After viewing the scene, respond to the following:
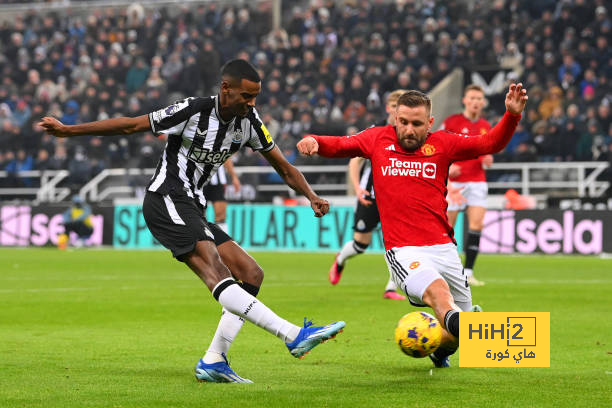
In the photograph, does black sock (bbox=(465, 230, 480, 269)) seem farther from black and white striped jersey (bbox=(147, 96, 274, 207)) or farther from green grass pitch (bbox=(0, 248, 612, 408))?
black and white striped jersey (bbox=(147, 96, 274, 207))

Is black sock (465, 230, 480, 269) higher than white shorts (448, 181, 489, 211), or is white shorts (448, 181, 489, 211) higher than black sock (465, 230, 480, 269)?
white shorts (448, 181, 489, 211)

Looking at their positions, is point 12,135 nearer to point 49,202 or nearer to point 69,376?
point 49,202

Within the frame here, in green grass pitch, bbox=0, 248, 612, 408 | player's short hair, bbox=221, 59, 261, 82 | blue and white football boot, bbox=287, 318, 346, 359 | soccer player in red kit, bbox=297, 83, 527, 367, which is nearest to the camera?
green grass pitch, bbox=0, 248, 612, 408

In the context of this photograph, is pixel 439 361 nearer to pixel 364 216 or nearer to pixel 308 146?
pixel 308 146

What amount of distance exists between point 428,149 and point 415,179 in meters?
0.21

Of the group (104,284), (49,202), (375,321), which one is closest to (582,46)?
(49,202)

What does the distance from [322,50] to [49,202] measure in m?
8.80

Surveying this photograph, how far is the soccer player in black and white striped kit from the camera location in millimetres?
6379

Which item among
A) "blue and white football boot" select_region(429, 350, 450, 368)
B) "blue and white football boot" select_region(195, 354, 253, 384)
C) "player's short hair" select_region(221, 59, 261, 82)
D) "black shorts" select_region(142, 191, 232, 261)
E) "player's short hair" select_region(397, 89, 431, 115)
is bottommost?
"blue and white football boot" select_region(429, 350, 450, 368)

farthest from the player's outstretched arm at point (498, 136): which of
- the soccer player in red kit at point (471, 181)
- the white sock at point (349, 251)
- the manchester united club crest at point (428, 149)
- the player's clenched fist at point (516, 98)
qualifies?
the soccer player in red kit at point (471, 181)

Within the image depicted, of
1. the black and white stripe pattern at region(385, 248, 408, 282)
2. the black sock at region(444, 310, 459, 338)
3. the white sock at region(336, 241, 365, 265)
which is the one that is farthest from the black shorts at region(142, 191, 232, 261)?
the white sock at region(336, 241, 365, 265)

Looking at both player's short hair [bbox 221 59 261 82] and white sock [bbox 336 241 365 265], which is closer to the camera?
player's short hair [bbox 221 59 261 82]

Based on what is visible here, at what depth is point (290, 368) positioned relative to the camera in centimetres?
706

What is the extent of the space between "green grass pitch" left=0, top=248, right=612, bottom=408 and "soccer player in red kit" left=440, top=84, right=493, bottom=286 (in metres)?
0.57
